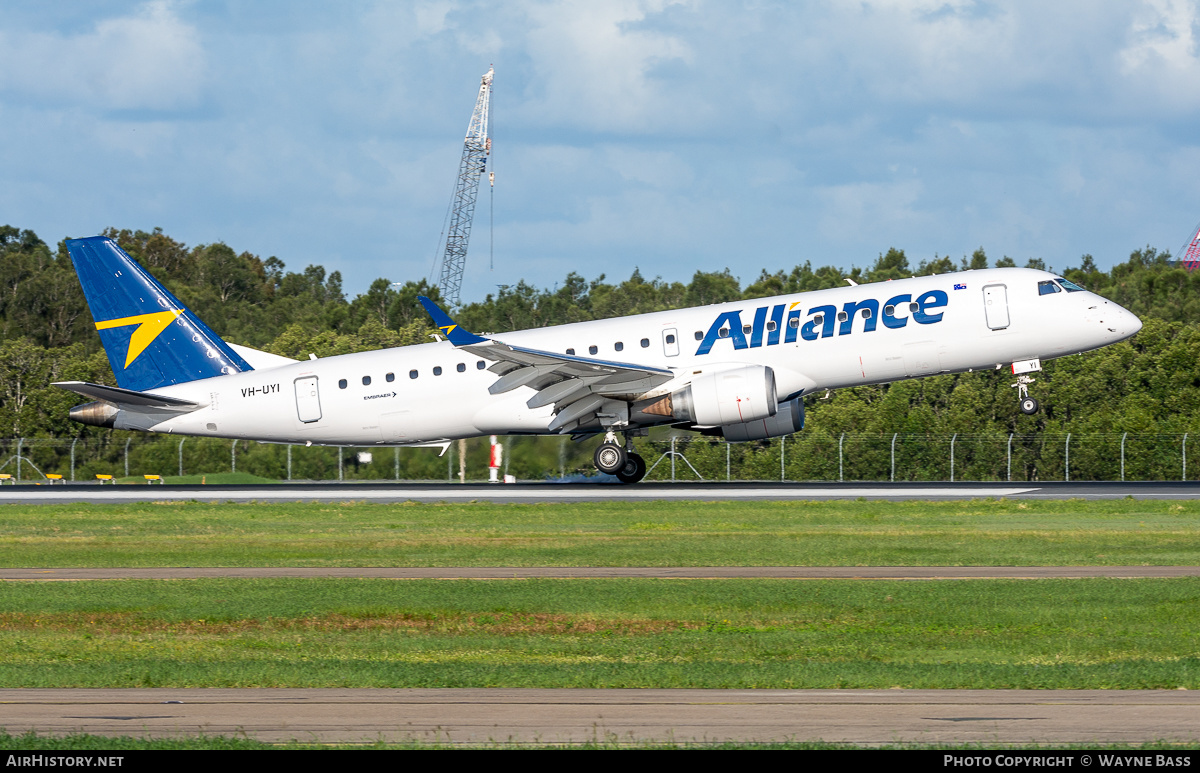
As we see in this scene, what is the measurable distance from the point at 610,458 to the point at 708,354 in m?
4.39

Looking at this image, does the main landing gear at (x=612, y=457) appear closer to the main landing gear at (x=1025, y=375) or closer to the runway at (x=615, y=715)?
the main landing gear at (x=1025, y=375)

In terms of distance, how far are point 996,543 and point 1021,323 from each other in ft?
34.9

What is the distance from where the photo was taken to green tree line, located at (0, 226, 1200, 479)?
194 feet

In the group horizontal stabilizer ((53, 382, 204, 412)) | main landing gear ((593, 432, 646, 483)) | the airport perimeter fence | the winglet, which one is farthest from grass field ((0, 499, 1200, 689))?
the airport perimeter fence

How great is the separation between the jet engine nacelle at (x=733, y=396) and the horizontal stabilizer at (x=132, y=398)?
14750 millimetres

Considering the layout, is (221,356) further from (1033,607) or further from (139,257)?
(139,257)

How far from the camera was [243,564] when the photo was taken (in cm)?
2292

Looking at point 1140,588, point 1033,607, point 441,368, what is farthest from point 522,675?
point 441,368

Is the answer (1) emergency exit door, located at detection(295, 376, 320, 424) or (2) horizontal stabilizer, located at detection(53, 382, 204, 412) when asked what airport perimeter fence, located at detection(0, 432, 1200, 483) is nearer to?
(1) emergency exit door, located at detection(295, 376, 320, 424)

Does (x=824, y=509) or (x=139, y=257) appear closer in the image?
(x=824, y=509)

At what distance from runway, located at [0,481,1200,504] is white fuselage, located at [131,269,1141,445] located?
1.91 meters

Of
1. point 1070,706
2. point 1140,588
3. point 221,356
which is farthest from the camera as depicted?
point 221,356

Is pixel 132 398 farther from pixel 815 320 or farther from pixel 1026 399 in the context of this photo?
pixel 1026 399

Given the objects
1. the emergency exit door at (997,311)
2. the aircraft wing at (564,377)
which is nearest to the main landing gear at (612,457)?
the aircraft wing at (564,377)
